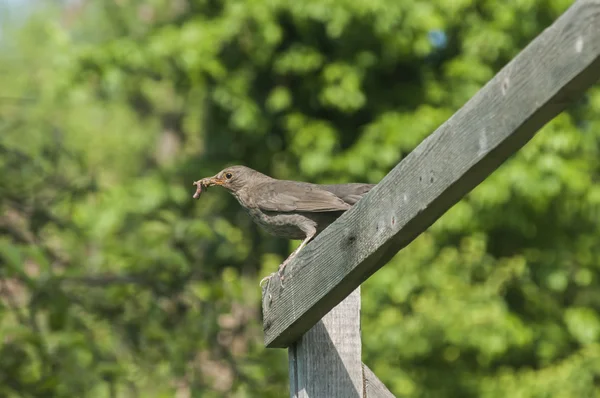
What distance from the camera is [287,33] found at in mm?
10250

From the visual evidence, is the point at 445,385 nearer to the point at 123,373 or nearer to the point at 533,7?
the point at 533,7

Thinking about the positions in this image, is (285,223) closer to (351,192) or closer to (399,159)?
(351,192)

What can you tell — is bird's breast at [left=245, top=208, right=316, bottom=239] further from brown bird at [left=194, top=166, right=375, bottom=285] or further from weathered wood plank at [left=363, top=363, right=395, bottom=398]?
weathered wood plank at [left=363, top=363, right=395, bottom=398]

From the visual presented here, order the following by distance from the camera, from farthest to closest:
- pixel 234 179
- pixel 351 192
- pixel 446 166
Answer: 1. pixel 234 179
2. pixel 351 192
3. pixel 446 166

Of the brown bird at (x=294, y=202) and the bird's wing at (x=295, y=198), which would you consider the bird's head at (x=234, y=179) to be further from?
the bird's wing at (x=295, y=198)

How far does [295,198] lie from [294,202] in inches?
0.7

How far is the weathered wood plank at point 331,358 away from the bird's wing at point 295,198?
98 cm

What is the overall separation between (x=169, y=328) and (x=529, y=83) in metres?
4.17

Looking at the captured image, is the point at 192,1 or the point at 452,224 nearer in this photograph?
the point at 452,224

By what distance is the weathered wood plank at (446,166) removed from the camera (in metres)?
1.94

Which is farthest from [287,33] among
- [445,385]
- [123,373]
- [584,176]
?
[123,373]

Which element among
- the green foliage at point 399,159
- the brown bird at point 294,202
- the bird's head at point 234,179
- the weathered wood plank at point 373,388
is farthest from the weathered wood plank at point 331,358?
the green foliage at point 399,159

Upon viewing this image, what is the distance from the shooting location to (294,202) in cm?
423

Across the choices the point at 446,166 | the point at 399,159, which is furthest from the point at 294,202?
the point at 399,159
